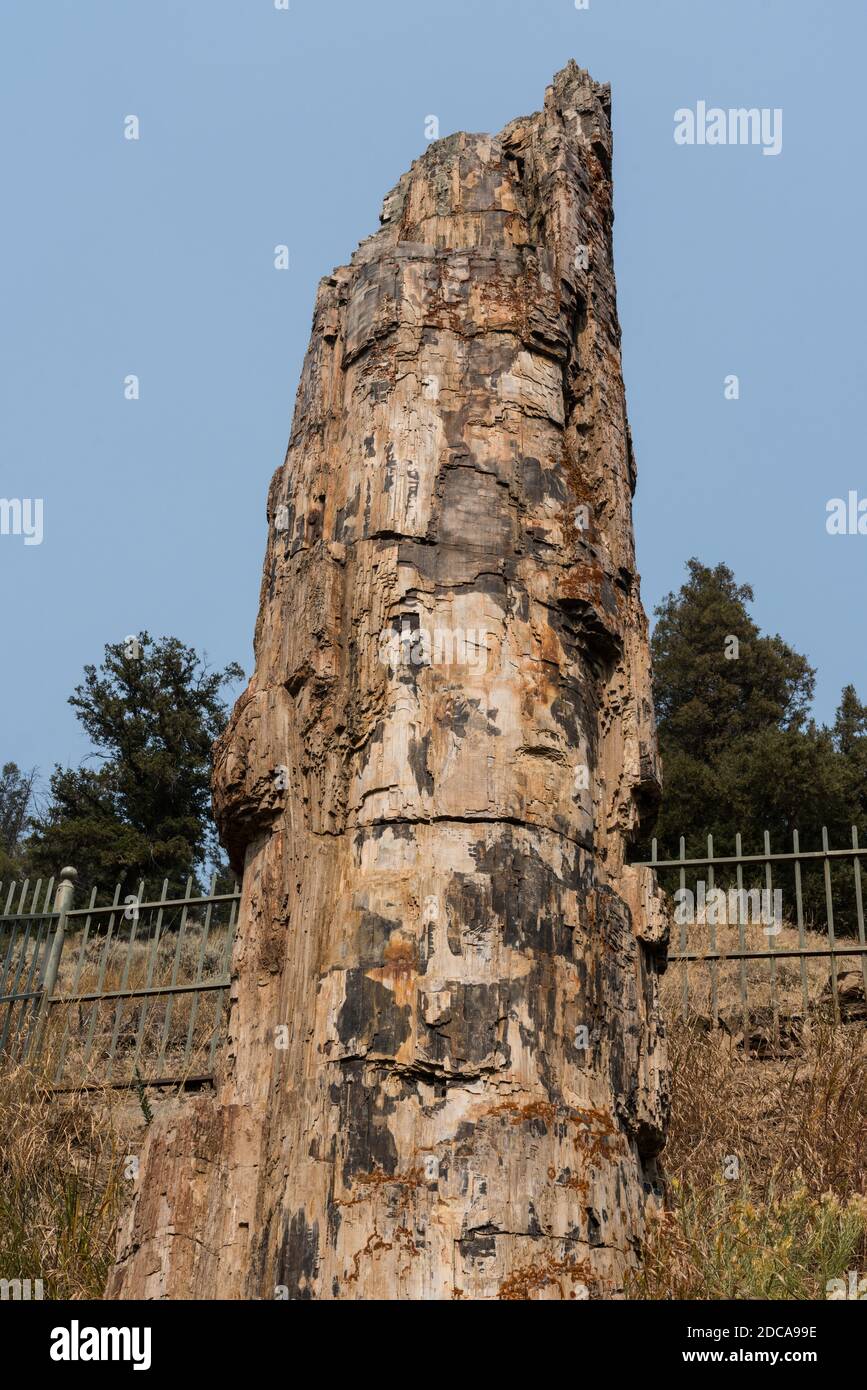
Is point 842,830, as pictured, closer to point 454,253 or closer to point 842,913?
point 842,913

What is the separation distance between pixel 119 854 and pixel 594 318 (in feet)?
42.1

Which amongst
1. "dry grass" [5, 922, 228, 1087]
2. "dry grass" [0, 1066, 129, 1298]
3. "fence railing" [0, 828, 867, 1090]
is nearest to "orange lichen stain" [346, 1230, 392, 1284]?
"dry grass" [0, 1066, 129, 1298]

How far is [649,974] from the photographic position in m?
3.70

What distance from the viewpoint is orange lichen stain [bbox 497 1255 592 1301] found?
283cm

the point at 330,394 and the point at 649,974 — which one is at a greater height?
the point at 330,394

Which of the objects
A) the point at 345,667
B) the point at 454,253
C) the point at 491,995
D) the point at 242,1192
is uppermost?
the point at 454,253

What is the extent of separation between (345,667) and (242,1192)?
4.62 ft

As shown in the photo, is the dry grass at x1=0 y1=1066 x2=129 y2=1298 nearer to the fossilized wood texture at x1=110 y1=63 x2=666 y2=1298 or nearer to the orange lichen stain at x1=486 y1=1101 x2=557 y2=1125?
the fossilized wood texture at x1=110 y1=63 x2=666 y2=1298

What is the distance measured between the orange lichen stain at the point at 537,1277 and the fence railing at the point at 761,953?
4040 mm

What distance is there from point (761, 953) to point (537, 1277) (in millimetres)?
4869

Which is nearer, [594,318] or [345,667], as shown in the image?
[345,667]
